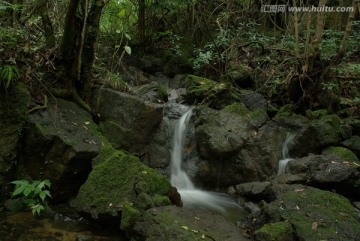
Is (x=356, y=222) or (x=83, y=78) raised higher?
(x=83, y=78)

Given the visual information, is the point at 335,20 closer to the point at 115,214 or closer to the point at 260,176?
the point at 260,176

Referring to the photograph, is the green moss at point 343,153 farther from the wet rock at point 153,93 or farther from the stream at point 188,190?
the wet rock at point 153,93

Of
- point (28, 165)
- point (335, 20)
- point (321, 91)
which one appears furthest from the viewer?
point (335, 20)

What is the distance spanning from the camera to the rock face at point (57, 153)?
5113 mm

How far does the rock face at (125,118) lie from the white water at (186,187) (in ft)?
2.81

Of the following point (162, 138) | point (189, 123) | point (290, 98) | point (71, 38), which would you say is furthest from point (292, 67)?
point (71, 38)

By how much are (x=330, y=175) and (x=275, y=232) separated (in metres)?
2.35

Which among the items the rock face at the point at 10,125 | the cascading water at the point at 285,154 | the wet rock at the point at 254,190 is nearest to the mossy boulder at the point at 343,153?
the cascading water at the point at 285,154

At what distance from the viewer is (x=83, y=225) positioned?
15.1 feet

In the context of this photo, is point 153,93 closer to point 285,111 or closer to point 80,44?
point 80,44

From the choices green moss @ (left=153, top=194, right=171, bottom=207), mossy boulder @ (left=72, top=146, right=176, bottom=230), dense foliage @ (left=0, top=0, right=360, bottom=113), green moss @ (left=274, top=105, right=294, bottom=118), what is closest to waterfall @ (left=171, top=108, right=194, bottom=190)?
dense foliage @ (left=0, top=0, right=360, bottom=113)

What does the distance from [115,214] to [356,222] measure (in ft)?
10.8

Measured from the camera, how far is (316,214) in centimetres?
474

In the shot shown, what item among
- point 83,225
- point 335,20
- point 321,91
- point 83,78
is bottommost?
point 83,225
